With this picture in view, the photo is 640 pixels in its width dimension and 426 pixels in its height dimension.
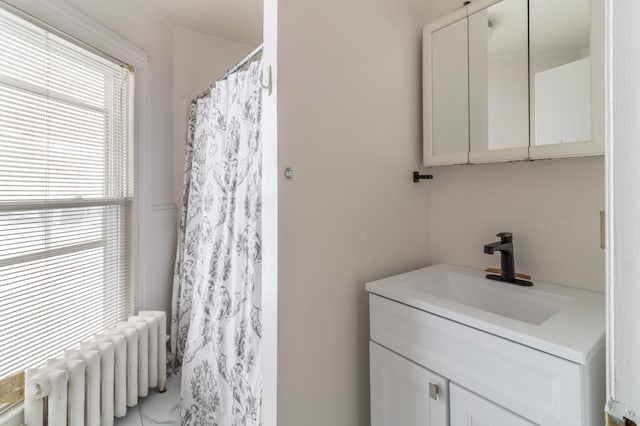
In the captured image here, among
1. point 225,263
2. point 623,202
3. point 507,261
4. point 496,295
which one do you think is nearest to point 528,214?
point 507,261

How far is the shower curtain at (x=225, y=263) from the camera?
4.13 ft

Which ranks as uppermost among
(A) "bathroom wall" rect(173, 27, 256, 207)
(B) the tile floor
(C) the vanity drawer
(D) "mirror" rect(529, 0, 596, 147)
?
(A) "bathroom wall" rect(173, 27, 256, 207)

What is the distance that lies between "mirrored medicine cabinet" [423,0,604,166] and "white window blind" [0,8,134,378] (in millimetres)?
1723

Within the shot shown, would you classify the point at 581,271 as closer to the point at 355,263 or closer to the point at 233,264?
the point at 355,263

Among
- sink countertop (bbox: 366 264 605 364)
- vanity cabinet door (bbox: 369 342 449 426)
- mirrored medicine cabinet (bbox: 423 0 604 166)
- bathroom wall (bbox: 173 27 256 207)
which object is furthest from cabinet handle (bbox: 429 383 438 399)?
bathroom wall (bbox: 173 27 256 207)

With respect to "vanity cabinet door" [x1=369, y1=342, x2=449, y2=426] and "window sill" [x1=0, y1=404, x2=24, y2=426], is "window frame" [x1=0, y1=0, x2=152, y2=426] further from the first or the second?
"vanity cabinet door" [x1=369, y1=342, x2=449, y2=426]

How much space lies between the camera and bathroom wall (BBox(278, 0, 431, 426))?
0.96m

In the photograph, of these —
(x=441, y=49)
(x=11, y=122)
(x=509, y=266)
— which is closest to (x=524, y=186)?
(x=509, y=266)

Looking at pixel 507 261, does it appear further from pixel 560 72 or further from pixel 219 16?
pixel 219 16

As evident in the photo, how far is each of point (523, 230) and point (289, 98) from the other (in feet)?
3.47

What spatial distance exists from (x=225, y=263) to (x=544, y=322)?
130 cm

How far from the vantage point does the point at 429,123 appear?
4.35ft

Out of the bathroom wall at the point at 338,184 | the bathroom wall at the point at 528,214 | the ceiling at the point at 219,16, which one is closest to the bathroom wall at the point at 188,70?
the ceiling at the point at 219,16

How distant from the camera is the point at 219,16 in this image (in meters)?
1.93
